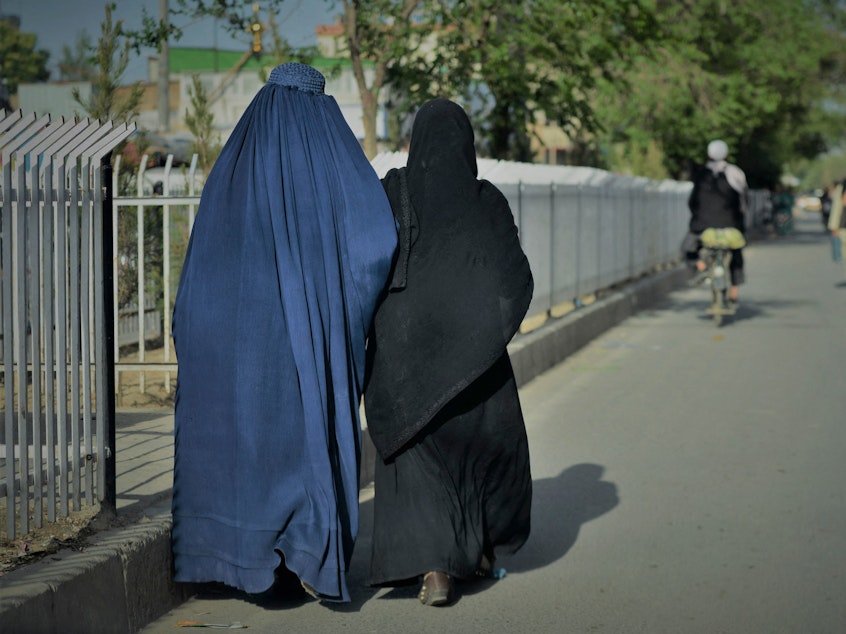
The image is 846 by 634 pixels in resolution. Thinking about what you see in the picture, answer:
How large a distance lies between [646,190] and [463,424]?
53.0 feet

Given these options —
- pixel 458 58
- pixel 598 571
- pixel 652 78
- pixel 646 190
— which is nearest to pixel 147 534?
pixel 598 571

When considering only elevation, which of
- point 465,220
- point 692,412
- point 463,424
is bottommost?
point 692,412

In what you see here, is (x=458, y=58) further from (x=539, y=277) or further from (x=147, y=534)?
(x=147, y=534)

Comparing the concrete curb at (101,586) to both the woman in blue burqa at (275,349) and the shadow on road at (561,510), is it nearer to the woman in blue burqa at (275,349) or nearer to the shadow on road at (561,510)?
the woman in blue burqa at (275,349)

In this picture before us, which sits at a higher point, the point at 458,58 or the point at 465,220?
the point at 458,58

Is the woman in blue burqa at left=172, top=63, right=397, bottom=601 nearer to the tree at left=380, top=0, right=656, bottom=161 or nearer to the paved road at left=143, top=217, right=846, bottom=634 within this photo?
the paved road at left=143, top=217, right=846, bottom=634

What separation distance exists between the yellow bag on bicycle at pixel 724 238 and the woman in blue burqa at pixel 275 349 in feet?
36.0

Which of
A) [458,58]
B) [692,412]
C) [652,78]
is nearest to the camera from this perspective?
[692,412]

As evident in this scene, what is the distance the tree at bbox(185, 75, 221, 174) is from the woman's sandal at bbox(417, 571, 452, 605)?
5.96 metres

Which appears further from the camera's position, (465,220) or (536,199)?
(536,199)

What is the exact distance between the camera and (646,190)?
20531 mm

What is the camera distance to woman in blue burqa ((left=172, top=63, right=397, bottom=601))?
14.7 ft

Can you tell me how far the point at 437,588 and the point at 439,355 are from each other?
808 millimetres

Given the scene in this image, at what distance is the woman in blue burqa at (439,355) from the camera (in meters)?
4.73
